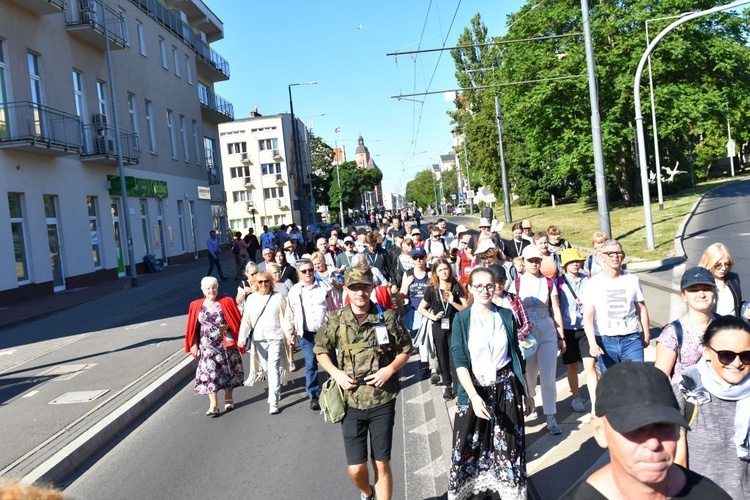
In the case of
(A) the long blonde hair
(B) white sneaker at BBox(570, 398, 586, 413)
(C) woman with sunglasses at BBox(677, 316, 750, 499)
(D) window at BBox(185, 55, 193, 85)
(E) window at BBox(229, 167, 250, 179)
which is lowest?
(B) white sneaker at BBox(570, 398, 586, 413)

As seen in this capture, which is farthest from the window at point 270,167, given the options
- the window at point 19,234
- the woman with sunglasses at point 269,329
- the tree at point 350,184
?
the woman with sunglasses at point 269,329

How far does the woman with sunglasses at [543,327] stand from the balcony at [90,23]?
20.8 metres

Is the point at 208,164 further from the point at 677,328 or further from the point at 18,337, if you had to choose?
the point at 677,328

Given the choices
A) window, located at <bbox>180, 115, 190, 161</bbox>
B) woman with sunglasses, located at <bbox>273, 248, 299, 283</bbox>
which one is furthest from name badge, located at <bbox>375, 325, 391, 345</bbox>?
window, located at <bbox>180, 115, 190, 161</bbox>

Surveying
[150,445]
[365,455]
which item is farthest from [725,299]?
[150,445]

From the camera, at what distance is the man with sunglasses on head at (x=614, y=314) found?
5.81 meters

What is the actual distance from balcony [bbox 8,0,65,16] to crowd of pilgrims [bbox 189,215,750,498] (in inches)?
645

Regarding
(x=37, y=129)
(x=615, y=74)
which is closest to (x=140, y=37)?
(x=37, y=129)

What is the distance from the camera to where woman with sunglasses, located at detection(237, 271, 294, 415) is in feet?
26.6

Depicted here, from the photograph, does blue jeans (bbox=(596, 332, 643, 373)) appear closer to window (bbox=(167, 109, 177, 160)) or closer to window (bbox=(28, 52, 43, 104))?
window (bbox=(28, 52, 43, 104))

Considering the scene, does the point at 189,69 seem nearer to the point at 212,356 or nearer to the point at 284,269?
the point at 284,269

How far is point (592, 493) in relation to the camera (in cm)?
193

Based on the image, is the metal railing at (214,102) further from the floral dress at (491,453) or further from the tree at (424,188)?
the tree at (424,188)

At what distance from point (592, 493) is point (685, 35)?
3578cm
